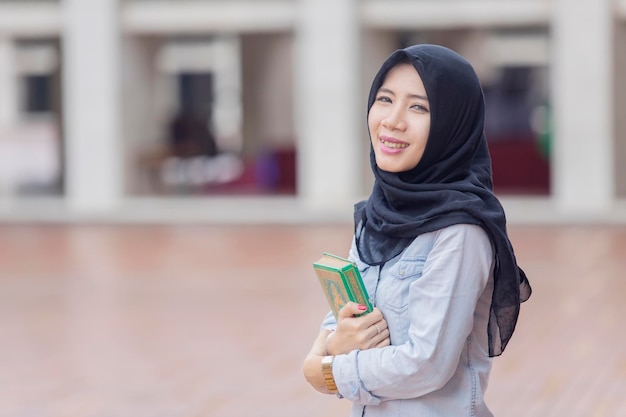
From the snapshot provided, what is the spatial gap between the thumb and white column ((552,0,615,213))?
585 inches

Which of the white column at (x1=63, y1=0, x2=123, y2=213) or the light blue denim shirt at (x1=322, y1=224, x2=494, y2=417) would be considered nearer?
the light blue denim shirt at (x1=322, y1=224, x2=494, y2=417)

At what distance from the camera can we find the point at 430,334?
2.57 m

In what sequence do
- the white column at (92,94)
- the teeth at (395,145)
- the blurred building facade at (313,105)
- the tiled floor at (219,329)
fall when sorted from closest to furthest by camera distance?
the teeth at (395,145) < the tiled floor at (219,329) < the blurred building facade at (313,105) < the white column at (92,94)

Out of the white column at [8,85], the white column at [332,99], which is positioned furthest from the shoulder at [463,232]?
the white column at [8,85]

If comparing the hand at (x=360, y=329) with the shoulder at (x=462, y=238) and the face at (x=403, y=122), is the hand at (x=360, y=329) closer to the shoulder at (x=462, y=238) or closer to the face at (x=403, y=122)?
the shoulder at (x=462, y=238)

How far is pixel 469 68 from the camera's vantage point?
104 inches

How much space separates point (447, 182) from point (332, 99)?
15.5 m

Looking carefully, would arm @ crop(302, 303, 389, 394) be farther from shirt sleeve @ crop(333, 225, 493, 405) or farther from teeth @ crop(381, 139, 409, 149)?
teeth @ crop(381, 139, 409, 149)

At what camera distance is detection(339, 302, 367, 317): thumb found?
8.77 ft

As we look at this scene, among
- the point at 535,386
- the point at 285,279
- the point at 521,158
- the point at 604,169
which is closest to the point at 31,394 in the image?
the point at 535,386

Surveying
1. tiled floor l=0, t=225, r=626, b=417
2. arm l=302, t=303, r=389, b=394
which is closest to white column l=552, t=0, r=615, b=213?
tiled floor l=0, t=225, r=626, b=417

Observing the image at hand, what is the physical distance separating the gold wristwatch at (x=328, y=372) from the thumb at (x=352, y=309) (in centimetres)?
12

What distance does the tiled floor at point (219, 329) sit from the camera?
6379 mm

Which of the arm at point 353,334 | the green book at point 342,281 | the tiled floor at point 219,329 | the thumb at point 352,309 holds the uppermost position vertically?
the green book at point 342,281
